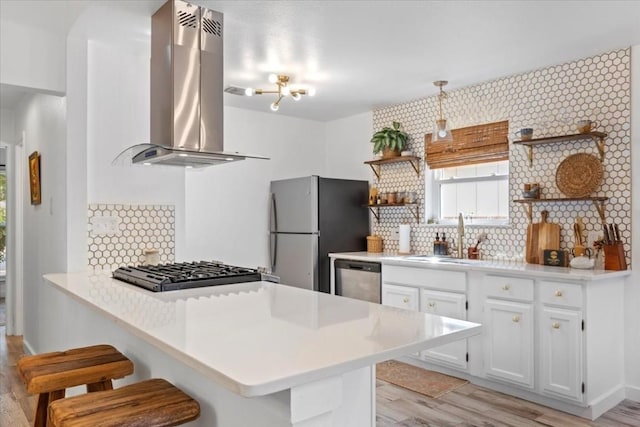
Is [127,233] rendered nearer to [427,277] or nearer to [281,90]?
[281,90]

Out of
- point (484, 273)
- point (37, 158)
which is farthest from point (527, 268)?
point (37, 158)

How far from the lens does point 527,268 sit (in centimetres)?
319

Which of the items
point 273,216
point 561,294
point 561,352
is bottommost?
point 561,352

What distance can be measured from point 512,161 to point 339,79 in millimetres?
1576

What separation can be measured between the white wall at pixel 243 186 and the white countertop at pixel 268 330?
2538mm

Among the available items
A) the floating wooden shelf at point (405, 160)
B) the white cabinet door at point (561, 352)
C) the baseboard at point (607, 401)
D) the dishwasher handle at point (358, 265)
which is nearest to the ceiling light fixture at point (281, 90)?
the floating wooden shelf at point (405, 160)

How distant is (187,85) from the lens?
8.23 ft

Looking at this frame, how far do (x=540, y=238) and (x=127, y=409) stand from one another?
10.2 feet

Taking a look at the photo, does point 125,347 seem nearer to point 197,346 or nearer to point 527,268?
point 197,346

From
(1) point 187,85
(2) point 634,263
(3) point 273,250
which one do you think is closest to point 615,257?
(2) point 634,263

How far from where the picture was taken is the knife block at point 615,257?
121 inches

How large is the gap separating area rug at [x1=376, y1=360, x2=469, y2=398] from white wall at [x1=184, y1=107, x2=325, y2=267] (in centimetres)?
196

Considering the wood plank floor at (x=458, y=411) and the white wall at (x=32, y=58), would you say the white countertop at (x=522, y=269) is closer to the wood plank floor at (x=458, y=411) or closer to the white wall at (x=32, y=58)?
the wood plank floor at (x=458, y=411)

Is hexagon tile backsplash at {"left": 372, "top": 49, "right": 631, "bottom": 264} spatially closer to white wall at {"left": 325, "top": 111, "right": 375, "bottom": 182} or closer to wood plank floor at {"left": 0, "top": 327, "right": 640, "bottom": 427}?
white wall at {"left": 325, "top": 111, "right": 375, "bottom": 182}
